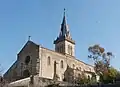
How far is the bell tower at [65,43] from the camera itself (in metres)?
73.1

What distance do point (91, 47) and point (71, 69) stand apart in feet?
25.2

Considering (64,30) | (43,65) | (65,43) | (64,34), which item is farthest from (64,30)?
(43,65)

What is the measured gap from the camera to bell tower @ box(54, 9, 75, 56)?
73.1 m

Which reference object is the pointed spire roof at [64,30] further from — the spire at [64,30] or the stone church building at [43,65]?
the stone church building at [43,65]

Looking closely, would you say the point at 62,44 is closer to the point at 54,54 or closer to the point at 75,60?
the point at 75,60

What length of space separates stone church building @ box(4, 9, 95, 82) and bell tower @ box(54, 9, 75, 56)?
1.75 ft

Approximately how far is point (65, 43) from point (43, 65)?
1512 centimetres

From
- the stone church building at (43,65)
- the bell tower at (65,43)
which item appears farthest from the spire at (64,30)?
the stone church building at (43,65)

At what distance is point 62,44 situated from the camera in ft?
242

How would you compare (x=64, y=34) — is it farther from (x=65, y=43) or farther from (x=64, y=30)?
(x=65, y=43)

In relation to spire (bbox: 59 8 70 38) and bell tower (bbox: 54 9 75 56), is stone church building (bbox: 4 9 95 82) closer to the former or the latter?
bell tower (bbox: 54 9 75 56)

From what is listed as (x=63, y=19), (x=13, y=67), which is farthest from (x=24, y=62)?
(x=63, y=19)

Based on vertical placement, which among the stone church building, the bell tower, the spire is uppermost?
the spire

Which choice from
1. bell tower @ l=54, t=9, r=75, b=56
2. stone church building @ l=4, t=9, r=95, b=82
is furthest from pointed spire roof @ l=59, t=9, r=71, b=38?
stone church building @ l=4, t=9, r=95, b=82
